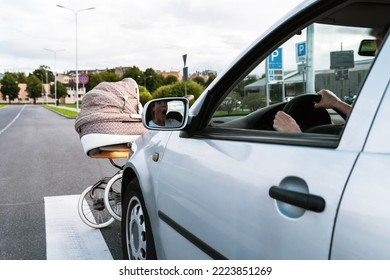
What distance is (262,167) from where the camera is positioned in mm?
1642

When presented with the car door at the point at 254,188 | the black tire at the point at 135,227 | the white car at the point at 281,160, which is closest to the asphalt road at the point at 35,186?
the black tire at the point at 135,227

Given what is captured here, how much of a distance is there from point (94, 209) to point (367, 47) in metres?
3.25

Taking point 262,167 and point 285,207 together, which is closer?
point 285,207

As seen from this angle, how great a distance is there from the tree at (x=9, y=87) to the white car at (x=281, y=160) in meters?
148

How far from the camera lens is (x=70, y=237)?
4348 mm

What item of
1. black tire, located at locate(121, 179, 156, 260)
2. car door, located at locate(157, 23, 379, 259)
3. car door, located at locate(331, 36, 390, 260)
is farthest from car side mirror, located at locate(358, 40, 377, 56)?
black tire, located at locate(121, 179, 156, 260)

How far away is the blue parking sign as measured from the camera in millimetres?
2123

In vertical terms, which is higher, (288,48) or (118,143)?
(288,48)

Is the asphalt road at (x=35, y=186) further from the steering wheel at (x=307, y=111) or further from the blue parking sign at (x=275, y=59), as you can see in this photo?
the blue parking sign at (x=275, y=59)

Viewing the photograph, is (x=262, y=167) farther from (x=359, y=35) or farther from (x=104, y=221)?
(x=104, y=221)

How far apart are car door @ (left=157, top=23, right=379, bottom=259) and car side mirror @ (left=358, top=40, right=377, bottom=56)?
2.29ft

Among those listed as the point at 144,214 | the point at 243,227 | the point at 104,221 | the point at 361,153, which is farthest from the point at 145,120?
the point at 104,221

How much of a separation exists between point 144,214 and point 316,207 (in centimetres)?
165

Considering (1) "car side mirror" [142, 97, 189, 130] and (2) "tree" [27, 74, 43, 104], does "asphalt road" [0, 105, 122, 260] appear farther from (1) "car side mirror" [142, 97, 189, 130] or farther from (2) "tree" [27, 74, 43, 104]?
(2) "tree" [27, 74, 43, 104]
